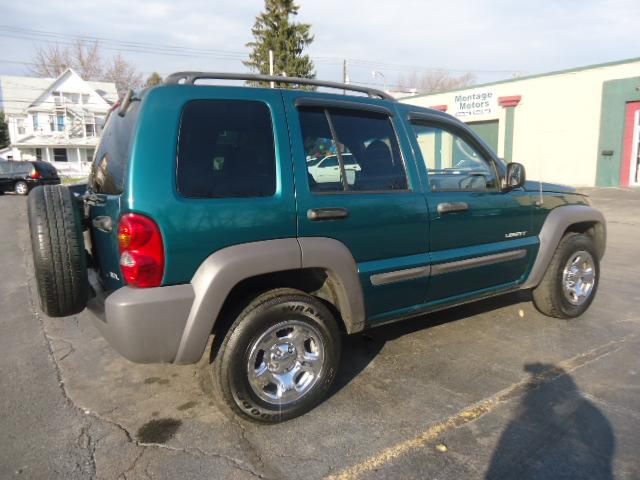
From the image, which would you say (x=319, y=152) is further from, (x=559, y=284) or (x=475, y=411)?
(x=559, y=284)

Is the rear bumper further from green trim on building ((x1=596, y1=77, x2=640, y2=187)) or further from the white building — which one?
the white building

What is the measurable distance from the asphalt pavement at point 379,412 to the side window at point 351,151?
1380mm

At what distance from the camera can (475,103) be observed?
2083cm

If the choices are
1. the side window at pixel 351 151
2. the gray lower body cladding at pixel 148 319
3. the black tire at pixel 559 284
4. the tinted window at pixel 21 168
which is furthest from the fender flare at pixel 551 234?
the tinted window at pixel 21 168

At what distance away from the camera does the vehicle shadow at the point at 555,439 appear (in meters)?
2.39

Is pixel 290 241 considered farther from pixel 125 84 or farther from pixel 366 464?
pixel 125 84

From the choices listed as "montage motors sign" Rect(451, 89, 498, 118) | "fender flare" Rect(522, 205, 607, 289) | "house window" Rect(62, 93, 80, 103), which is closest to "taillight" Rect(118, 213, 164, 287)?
"fender flare" Rect(522, 205, 607, 289)

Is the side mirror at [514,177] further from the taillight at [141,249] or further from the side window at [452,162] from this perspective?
the taillight at [141,249]

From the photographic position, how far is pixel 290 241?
273 cm

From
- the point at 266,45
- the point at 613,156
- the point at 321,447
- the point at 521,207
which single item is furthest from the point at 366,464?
the point at 266,45

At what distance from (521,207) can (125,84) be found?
60699 mm

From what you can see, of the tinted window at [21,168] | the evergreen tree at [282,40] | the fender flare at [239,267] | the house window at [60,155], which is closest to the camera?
the fender flare at [239,267]

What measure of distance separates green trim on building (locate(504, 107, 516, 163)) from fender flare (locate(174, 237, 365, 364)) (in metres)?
18.5

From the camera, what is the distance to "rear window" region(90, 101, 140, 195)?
8.46 ft
